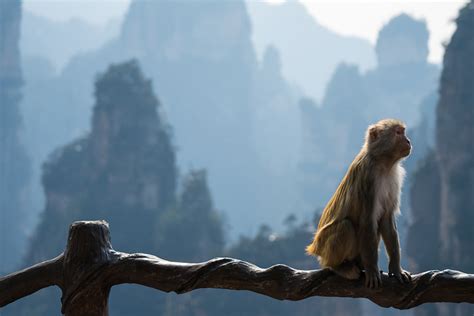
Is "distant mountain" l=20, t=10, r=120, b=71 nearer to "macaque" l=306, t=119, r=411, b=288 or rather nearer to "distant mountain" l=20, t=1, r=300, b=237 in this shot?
"distant mountain" l=20, t=1, r=300, b=237

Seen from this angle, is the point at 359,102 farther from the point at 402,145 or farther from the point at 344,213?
the point at 344,213

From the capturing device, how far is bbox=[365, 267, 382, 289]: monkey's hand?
70.3 inches

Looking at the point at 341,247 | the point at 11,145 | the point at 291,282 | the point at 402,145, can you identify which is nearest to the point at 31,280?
the point at 291,282

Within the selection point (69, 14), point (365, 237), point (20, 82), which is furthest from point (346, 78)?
point (365, 237)

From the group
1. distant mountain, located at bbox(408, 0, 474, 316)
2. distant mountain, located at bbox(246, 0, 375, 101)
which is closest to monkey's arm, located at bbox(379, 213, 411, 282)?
distant mountain, located at bbox(408, 0, 474, 316)

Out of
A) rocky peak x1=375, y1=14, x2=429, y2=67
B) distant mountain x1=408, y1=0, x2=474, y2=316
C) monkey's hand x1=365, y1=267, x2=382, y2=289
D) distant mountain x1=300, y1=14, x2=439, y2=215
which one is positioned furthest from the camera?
distant mountain x1=300, y1=14, x2=439, y2=215

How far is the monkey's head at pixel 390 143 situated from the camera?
6.95ft

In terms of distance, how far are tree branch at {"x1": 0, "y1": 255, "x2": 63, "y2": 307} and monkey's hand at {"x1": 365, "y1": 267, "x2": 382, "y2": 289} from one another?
0.77 metres

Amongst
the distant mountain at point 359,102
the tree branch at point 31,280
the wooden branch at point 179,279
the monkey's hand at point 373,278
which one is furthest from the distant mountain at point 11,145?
the monkey's hand at point 373,278

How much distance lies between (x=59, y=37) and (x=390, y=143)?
53.1 metres

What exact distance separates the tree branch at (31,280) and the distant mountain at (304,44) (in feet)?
198

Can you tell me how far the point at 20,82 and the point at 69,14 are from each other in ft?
86.6

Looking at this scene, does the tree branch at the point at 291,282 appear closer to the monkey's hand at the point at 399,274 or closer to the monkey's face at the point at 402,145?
the monkey's hand at the point at 399,274

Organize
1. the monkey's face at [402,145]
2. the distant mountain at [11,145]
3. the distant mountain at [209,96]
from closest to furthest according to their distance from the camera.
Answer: the monkey's face at [402,145] < the distant mountain at [11,145] < the distant mountain at [209,96]
